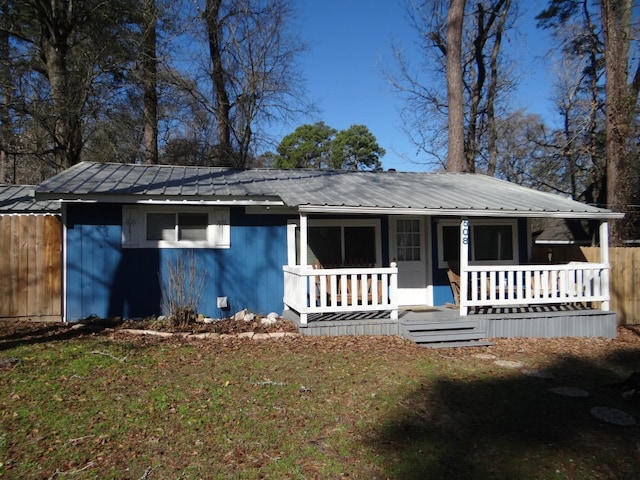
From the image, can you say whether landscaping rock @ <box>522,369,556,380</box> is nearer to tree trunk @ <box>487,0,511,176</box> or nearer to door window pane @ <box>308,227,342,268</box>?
door window pane @ <box>308,227,342,268</box>

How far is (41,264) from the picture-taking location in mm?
8922

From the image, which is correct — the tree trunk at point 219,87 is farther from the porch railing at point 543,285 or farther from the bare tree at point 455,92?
the porch railing at point 543,285

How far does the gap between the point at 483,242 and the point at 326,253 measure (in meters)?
3.81

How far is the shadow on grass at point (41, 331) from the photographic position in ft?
23.7

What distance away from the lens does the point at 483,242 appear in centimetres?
1102

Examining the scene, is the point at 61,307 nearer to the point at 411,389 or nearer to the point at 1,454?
the point at 1,454

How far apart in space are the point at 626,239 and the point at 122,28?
56.3 feet

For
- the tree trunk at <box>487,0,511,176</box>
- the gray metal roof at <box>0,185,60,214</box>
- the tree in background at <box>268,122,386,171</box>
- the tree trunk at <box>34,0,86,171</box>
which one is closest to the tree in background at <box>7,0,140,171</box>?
the tree trunk at <box>34,0,86,171</box>

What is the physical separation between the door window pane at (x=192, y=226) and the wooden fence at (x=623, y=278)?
845cm

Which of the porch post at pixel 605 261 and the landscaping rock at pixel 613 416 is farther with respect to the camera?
the porch post at pixel 605 261

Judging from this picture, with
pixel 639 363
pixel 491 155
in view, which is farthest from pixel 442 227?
pixel 491 155

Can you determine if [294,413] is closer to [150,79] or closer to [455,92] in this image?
[150,79]

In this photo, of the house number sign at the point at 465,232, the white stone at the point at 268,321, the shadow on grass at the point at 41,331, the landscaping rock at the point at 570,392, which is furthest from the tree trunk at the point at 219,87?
the landscaping rock at the point at 570,392

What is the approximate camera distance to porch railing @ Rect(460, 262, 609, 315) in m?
8.93
